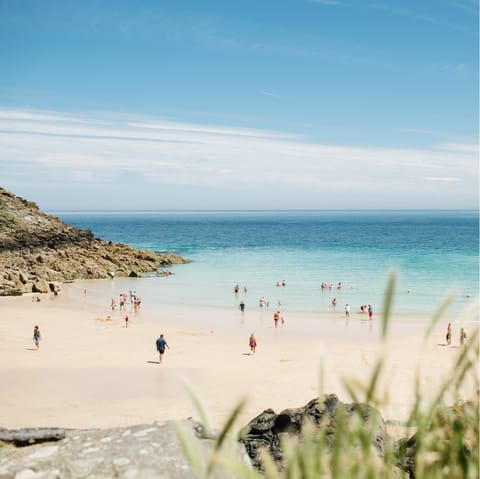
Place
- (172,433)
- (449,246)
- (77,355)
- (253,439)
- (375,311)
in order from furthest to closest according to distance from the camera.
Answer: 1. (449,246)
2. (375,311)
3. (77,355)
4. (253,439)
5. (172,433)

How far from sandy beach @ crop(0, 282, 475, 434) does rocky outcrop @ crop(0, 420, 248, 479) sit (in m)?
3.02

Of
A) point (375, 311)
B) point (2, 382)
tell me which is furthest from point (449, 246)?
point (2, 382)

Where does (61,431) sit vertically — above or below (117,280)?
above

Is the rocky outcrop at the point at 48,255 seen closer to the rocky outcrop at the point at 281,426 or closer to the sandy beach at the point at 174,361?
the sandy beach at the point at 174,361

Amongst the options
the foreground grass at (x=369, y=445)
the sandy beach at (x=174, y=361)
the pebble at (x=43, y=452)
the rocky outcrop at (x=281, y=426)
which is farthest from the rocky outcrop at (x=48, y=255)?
the foreground grass at (x=369, y=445)

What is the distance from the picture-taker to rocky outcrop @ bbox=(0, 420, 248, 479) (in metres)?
5.47

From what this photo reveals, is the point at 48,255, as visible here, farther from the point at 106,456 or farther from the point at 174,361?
the point at 106,456

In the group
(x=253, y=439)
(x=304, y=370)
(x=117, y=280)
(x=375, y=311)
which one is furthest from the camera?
(x=117, y=280)

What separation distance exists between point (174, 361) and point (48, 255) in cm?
3673

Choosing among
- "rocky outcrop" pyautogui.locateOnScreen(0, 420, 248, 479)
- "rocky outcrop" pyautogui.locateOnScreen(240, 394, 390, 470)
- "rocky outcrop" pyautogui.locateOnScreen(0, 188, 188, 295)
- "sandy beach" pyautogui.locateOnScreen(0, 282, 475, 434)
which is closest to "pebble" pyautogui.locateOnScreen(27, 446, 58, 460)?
"rocky outcrop" pyautogui.locateOnScreen(0, 420, 248, 479)

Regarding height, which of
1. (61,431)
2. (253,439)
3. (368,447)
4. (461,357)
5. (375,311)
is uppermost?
(461,357)

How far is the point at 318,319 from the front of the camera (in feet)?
111

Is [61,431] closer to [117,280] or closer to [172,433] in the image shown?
[172,433]

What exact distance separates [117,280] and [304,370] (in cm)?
3434
